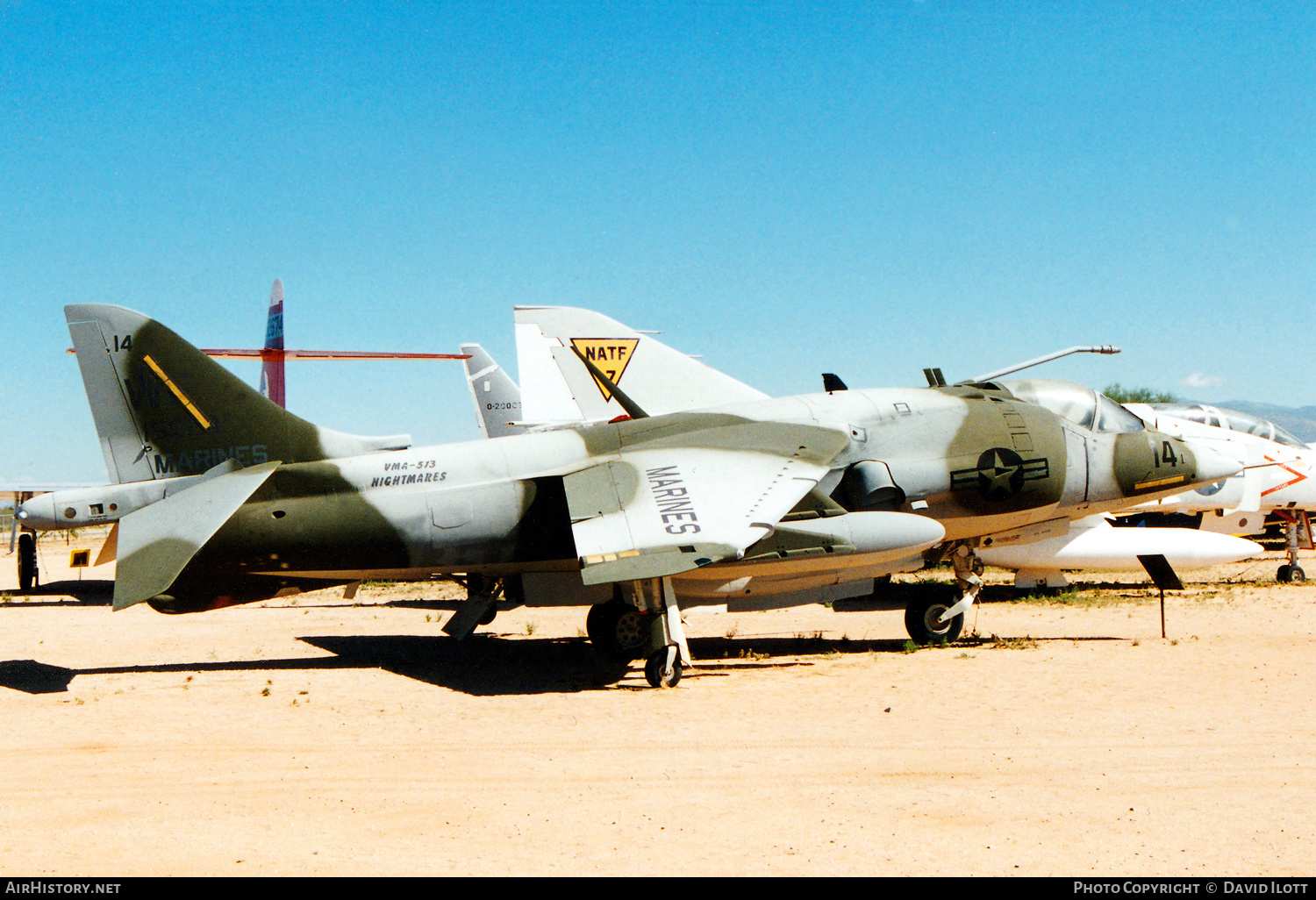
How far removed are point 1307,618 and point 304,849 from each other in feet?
48.0

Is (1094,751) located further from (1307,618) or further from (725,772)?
(1307,618)

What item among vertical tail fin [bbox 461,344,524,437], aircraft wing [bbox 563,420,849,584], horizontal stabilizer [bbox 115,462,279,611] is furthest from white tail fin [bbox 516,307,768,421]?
horizontal stabilizer [bbox 115,462,279,611]

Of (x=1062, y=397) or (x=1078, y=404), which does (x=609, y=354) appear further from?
(x=1078, y=404)

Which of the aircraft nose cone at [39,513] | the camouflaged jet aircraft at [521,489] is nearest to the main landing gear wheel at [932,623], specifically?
the camouflaged jet aircraft at [521,489]

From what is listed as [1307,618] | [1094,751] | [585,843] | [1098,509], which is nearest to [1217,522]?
[1307,618]

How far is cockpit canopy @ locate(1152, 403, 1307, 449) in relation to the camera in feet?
68.2

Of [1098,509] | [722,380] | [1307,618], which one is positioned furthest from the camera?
[722,380]

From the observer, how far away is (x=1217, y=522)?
21375 millimetres

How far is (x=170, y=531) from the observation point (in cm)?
994

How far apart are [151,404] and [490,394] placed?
39.6 ft

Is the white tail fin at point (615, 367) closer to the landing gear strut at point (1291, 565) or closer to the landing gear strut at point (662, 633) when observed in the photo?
the landing gear strut at point (662, 633)

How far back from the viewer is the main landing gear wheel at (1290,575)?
1959 cm

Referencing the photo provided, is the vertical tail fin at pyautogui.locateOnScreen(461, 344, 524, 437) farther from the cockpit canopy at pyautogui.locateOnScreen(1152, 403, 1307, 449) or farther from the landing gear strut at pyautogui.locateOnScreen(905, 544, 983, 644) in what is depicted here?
the cockpit canopy at pyautogui.locateOnScreen(1152, 403, 1307, 449)

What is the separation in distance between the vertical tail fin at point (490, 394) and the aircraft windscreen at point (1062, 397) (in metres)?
12.6
